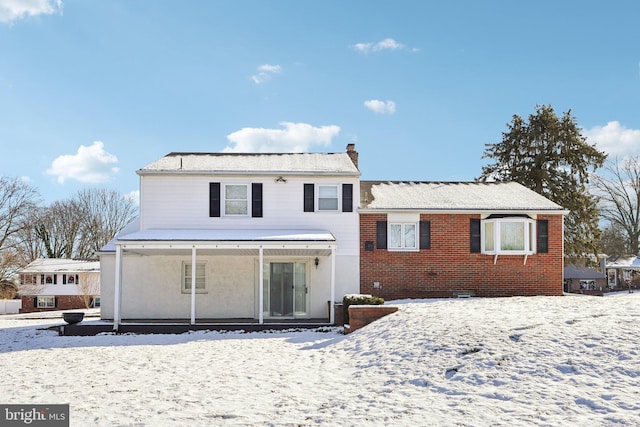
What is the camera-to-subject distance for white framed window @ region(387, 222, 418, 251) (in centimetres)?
2012

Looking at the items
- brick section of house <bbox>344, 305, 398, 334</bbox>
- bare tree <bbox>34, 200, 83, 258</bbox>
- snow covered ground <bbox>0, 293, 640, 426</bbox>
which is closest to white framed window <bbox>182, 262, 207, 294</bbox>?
snow covered ground <bbox>0, 293, 640, 426</bbox>

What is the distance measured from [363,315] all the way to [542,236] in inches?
362

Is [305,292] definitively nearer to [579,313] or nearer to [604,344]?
[579,313]

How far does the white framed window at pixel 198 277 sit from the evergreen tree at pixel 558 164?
21.4 meters

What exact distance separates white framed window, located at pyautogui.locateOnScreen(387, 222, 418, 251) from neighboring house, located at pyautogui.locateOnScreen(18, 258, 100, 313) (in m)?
29.5

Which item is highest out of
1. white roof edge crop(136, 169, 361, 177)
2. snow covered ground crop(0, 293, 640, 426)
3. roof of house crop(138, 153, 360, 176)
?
roof of house crop(138, 153, 360, 176)

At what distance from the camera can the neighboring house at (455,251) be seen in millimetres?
20000

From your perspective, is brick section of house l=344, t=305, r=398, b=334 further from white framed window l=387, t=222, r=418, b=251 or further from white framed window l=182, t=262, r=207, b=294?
white framed window l=182, t=262, r=207, b=294

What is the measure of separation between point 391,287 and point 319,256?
9.31ft

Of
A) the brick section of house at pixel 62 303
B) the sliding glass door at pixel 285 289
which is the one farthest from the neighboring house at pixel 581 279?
the brick section of house at pixel 62 303

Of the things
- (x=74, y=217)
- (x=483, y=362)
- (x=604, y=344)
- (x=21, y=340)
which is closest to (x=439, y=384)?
(x=483, y=362)

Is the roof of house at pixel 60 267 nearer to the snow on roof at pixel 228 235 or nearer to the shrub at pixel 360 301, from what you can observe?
the snow on roof at pixel 228 235

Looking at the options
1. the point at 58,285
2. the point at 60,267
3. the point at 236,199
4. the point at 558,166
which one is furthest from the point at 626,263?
the point at 58,285

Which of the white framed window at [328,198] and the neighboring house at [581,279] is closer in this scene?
the white framed window at [328,198]
